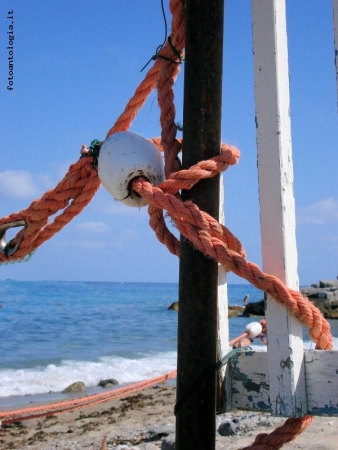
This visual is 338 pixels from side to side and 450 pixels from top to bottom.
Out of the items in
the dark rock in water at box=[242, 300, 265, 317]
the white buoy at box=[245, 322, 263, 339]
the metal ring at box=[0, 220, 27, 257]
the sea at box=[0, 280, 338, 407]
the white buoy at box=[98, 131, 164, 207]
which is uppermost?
the dark rock in water at box=[242, 300, 265, 317]

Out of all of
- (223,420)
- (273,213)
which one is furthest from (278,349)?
(223,420)

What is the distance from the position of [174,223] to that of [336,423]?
386cm

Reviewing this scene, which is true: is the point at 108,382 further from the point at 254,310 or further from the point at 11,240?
the point at 254,310

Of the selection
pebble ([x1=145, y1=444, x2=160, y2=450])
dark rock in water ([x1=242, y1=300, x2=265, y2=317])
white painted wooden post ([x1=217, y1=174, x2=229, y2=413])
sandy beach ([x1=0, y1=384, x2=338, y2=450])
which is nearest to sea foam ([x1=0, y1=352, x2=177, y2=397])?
sandy beach ([x1=0, y1=384, x2=338, y2=450])

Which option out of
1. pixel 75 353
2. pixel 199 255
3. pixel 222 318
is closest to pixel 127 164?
pixel 199 255

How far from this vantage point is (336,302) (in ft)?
91.6

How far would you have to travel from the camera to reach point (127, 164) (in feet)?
6.96

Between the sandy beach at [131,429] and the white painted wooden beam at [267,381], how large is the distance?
96.5 inches

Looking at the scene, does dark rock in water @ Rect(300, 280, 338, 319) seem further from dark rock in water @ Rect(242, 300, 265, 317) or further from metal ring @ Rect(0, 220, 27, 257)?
metal ring @ Rect(0, 220, 27, 257)

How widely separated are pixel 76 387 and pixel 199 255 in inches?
343

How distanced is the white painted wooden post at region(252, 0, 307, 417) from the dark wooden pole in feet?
0.53

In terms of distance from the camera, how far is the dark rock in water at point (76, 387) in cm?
1001

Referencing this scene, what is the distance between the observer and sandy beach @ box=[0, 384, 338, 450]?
5.03m

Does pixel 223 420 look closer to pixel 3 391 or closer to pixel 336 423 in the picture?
pixel 336 423
